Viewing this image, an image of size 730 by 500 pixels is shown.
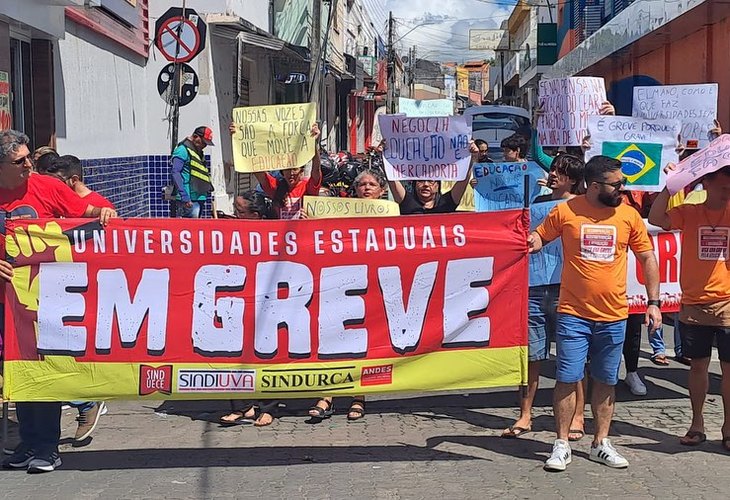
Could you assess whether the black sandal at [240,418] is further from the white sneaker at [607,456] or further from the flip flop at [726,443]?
the flip flop at [726,443]

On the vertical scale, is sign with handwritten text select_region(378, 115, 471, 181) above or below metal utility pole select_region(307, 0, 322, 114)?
below

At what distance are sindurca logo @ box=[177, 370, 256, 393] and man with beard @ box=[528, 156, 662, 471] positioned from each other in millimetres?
1817

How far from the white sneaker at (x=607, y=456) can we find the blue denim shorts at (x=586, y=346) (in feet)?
1.27

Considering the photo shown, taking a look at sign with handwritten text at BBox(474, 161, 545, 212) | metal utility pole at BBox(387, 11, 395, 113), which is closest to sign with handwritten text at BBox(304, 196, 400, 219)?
sign with handwritten text at BBox(474, 161, 545, 212)

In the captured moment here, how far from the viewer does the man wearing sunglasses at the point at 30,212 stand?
18.1ft

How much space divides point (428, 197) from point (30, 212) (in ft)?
9.10

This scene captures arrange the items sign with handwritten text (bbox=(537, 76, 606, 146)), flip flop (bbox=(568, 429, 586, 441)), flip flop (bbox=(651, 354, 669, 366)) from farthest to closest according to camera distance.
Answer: sign with handwritten text (bbox=(537, 76, 606, 146))
flip flop (bbox=(651, 354, 669, 366))
flip flop (bbox=(568, 429, 586, 441))

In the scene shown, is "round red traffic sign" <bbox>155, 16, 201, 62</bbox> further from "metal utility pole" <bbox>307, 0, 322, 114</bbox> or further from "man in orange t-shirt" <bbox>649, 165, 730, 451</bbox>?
"man in orange t-shirt" <bbox>649, 165, 730, 451</bbox>

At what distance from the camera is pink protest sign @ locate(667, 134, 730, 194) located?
575 centimetres

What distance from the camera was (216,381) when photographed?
5.62 m

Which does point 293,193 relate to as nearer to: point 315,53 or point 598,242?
point 598,242

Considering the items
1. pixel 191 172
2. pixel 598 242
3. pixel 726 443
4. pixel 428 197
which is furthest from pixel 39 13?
pixel 726 443

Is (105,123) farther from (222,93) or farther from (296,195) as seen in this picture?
(296,195)

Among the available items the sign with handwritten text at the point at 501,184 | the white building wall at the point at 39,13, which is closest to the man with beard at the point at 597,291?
the sign with handwritten text at the point at 501,184
